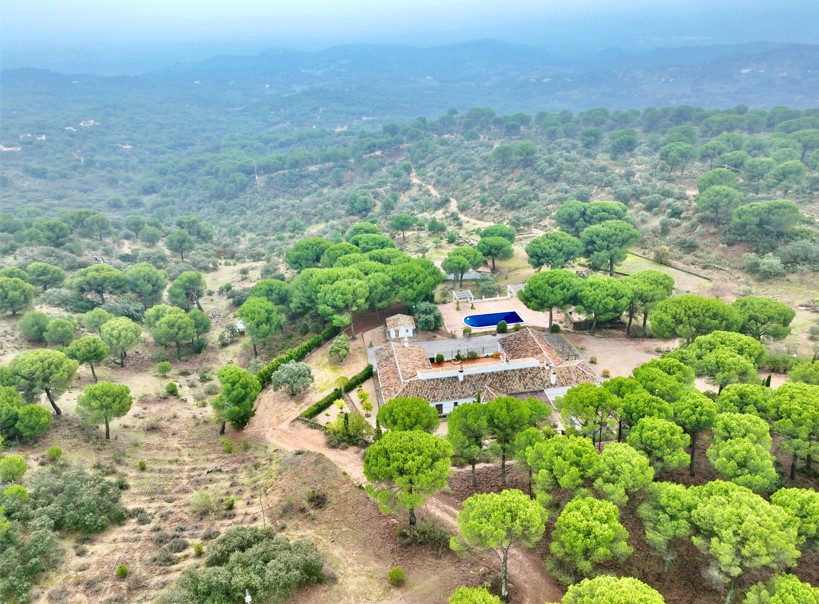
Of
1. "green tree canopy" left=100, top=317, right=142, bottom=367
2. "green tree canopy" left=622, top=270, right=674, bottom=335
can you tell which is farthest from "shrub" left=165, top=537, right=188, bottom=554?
"green tree canopy" left=622, top=270, right=674, bottom=335

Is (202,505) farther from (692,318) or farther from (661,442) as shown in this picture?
(692,318)

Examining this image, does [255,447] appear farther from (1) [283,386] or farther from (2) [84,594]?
(2) [84,594]

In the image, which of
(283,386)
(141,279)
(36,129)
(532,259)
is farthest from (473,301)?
(36,129)

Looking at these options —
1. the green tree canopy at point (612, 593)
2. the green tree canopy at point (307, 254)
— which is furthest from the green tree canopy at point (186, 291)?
the green tree canopy at point (612, 593)

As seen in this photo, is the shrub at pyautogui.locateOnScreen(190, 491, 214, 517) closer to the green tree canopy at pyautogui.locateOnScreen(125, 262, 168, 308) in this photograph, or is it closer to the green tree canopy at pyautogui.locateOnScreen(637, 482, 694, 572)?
the green tree canopy at pyautogui.locateOnScreen(637, 482, 694, 572)

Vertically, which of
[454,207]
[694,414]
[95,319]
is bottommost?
[454,207]

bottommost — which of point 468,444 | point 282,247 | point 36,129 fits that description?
point 282,247

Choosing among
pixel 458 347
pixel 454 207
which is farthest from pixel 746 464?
pixel 454 207
